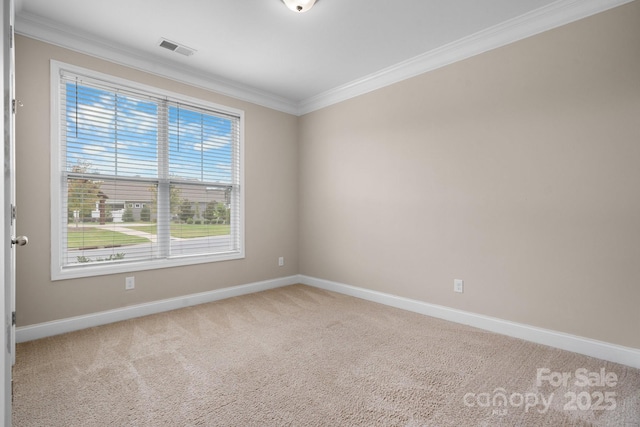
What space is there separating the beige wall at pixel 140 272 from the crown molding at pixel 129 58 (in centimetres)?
6

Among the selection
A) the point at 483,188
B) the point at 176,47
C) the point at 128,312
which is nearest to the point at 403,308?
the point at 483,188

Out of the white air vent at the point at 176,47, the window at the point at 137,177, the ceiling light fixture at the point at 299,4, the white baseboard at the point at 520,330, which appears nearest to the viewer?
the white baseboard at the point at 520,330

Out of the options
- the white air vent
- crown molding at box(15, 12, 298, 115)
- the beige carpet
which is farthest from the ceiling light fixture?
the beige carpet

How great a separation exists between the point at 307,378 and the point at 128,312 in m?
2.09

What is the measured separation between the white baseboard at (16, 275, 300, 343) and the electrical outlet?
2332 millimetres

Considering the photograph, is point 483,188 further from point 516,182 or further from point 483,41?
point 483,41

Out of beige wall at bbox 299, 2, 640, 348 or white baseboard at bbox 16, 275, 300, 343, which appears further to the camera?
white baseboard at bbox 16, 275, 300, 343

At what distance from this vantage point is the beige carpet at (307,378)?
5.55 feet

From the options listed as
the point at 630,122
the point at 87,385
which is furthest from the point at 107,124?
the point at 630,122

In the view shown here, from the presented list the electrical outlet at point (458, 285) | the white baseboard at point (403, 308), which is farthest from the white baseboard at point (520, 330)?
the electrical outlet at point (458, 285)

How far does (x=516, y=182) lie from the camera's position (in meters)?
2.69

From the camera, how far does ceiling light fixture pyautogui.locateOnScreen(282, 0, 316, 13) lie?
235 cm

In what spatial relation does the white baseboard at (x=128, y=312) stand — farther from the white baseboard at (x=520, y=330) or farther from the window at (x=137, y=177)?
the white baseboard at (x=520, y=330)

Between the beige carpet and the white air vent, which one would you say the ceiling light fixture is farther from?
the beige carpet
